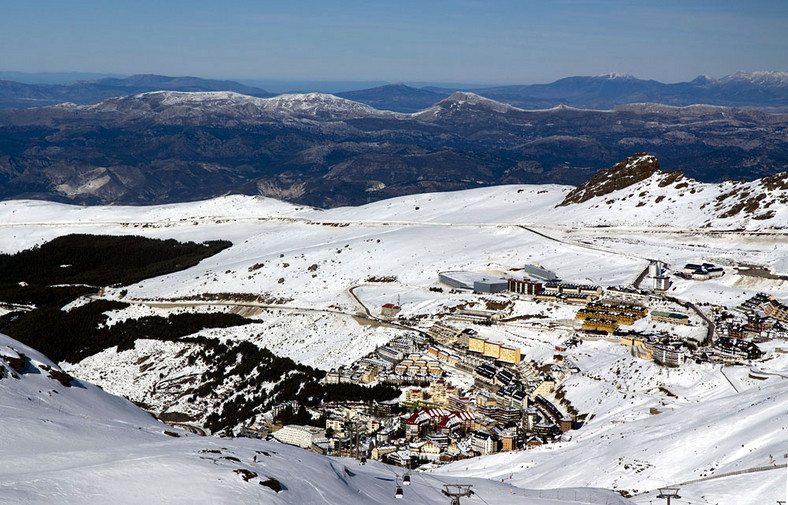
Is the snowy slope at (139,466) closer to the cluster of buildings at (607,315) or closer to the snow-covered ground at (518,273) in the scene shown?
the snow-covered ground at (518,273)

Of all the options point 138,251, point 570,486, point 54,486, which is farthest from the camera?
point 138,251

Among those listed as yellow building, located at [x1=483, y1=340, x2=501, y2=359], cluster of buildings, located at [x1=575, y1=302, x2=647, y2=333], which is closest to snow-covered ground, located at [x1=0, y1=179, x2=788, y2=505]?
cluster of buildings, located at [x1=575, y1=302, x2=647, y2=333]

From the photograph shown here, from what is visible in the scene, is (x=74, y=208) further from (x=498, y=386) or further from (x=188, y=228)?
(x=498, y=386)

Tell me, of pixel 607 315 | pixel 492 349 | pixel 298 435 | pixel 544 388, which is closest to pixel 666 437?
pixel 544 388

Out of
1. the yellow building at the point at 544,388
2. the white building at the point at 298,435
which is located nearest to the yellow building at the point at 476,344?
the yellow building at the point at 544,388

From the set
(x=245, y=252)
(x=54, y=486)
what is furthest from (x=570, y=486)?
(x=245, y=252)

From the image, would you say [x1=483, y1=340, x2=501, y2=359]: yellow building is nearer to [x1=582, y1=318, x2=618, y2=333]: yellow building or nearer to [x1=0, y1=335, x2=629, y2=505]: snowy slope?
[x1=582, y1=318, x2=618, y2=333]: yellow building
